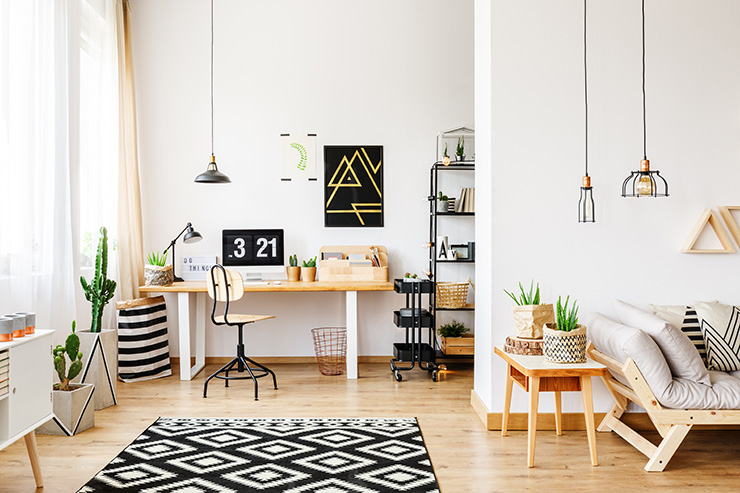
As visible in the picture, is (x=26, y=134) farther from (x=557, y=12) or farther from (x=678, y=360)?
(x=678, y=360)

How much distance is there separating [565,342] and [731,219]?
142 centimetres

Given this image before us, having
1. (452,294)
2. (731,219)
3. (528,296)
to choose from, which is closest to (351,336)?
(452,294)

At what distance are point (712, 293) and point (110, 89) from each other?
4.65 meters

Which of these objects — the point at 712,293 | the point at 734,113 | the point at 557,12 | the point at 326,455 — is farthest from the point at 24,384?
the point at 734,113

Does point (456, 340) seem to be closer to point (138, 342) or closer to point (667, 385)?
point (667, 385)

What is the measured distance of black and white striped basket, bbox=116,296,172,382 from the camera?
4633mm

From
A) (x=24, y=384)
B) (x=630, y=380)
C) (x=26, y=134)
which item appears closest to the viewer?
(x=24, y=384)

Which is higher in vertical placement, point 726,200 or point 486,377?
point 726,200

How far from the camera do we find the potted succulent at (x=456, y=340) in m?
5.04

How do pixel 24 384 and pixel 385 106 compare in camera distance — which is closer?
pixel 24 384

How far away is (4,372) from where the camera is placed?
242 cm

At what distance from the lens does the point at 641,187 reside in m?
3.00

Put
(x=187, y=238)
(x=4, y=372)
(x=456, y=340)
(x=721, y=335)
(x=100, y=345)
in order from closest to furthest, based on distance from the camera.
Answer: (x=4, y=372) → (x=721, y=335) → (x=100, y=345) → (x=187, y=238) → (x=456, y=340)

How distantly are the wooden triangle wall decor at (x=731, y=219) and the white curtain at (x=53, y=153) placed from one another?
13.5 feet
